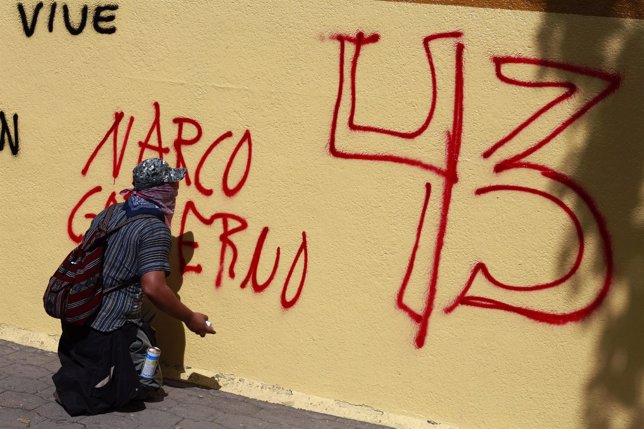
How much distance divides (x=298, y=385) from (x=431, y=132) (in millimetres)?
1584

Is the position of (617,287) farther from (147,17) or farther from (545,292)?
(147,17)

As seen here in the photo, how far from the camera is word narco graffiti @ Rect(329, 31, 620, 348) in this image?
4.26 m

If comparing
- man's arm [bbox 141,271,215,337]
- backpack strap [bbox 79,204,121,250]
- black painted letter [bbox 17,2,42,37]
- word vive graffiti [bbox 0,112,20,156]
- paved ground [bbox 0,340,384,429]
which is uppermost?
black painted letter [bbox 17,2,42,37]

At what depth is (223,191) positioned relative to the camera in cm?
501

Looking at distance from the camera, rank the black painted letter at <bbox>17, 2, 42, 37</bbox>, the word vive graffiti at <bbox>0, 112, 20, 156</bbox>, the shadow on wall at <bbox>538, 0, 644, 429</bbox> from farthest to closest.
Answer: the word vive graffiti at <bbox>0, 112, 20, 156</bbox>, the black painted letter at <bbox>17, 2, 42, 37</bbox>, the shadow on wall at <bbox>538, 0, 644, 429</bbox>

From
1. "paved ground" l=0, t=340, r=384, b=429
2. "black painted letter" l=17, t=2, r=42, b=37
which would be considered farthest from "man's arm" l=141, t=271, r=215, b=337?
"black painted letter" l=17, t=2, r=42, b=37

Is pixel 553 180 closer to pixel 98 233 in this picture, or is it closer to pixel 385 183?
pixel 385 183

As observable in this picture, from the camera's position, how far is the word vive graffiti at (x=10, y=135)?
217 inches

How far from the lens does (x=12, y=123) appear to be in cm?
553

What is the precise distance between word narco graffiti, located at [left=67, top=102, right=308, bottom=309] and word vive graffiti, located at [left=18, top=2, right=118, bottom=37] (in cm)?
54

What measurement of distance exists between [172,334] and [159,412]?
679 millimetres

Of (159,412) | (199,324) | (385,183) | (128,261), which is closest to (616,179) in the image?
(385,183)

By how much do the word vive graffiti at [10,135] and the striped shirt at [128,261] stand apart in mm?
1217

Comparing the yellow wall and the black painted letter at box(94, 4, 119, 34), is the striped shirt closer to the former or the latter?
the yellow wall
